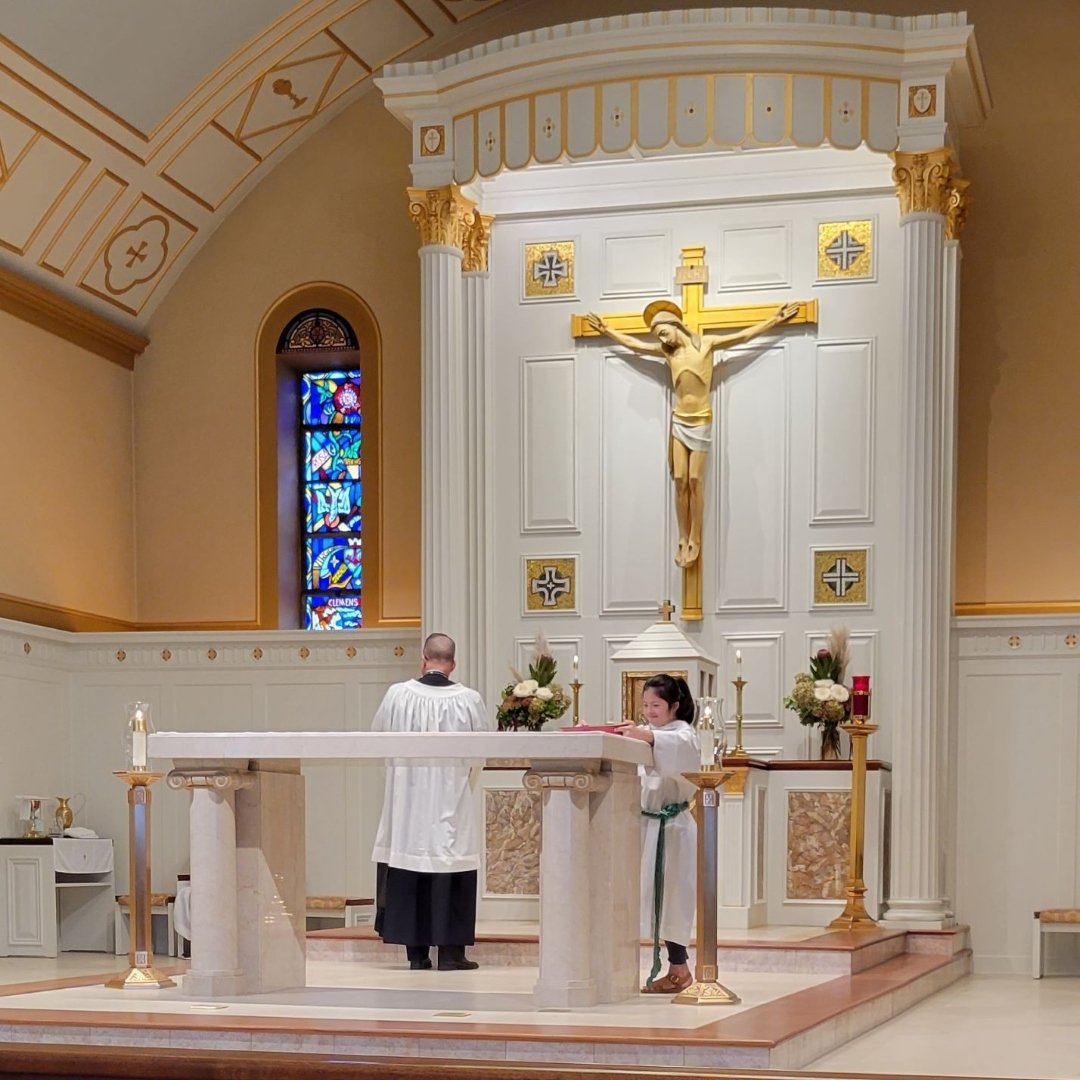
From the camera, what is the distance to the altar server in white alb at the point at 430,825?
948 cm

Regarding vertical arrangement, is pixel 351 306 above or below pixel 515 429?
above

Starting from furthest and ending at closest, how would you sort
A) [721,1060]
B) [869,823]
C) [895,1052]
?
[869,823]
[895,1052]
[721,1060]

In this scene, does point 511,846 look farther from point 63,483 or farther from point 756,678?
point 63,483

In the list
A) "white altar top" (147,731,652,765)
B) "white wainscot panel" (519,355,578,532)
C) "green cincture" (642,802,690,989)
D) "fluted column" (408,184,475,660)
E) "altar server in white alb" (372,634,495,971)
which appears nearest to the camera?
"white altar top" (147,731,652,765)

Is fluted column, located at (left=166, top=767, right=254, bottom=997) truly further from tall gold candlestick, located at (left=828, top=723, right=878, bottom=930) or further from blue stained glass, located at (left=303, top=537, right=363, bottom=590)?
blue stained glass, located at (left=303, top=537, right=363, bottom=590)

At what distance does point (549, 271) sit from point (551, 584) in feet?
7.63

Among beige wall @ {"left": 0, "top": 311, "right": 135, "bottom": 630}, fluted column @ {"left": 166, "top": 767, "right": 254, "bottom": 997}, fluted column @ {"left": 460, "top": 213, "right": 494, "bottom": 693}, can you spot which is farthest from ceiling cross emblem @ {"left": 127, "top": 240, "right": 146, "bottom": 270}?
fluted column @ {"left": 166, "top": 767, "right": 254, "bottom": 997}

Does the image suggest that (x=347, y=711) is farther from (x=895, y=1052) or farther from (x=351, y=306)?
(x=895, y=1052)

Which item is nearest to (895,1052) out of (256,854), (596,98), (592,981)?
(592,981)

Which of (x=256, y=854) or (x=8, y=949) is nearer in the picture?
(x=256, y=854)

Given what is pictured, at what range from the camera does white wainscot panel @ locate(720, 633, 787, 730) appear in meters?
13.1

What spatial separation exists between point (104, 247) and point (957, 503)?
6660 mm

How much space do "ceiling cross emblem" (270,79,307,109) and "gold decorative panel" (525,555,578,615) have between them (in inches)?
161

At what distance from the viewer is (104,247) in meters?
14.2
